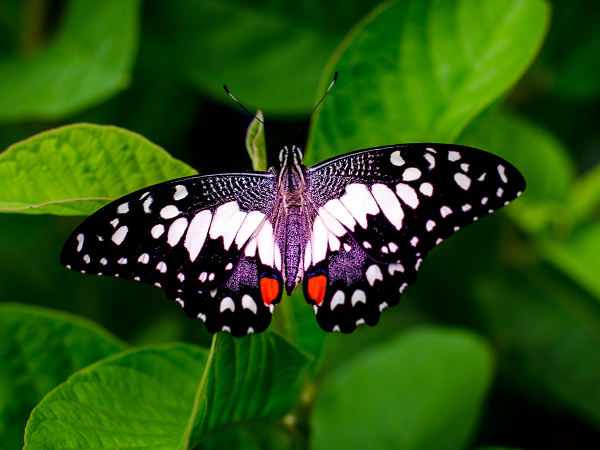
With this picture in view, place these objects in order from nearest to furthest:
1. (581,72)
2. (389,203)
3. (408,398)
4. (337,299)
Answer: (337,299) → (389,203) → (408,398) → (581,72)

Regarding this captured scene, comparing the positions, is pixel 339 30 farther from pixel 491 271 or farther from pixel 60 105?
pixel 491 271

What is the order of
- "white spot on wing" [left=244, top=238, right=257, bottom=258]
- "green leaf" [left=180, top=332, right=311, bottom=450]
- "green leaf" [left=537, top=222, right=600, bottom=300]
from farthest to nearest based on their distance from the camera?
"green leaf" [left=537, top=222, right=600, bottom=300], "white spot on wing" [left=244, top=238, right=257, bottom=258], "green leaf" [left=180, top=332, right=311, bottom=450]

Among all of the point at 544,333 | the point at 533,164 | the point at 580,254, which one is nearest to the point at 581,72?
the point at 533,164

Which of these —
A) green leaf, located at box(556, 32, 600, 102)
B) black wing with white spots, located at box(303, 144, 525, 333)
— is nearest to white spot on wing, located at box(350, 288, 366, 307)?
black wing with white spots, located at box(303, 144, 525, 333)

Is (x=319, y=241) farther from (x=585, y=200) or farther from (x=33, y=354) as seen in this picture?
(x=585, y=200)

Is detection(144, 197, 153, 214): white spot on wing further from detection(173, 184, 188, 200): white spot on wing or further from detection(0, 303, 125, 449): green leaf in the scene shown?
detection(0, 303, 125, 449): green leaf

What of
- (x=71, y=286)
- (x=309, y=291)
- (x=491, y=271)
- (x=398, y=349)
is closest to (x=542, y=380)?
(x=491, y=271)
